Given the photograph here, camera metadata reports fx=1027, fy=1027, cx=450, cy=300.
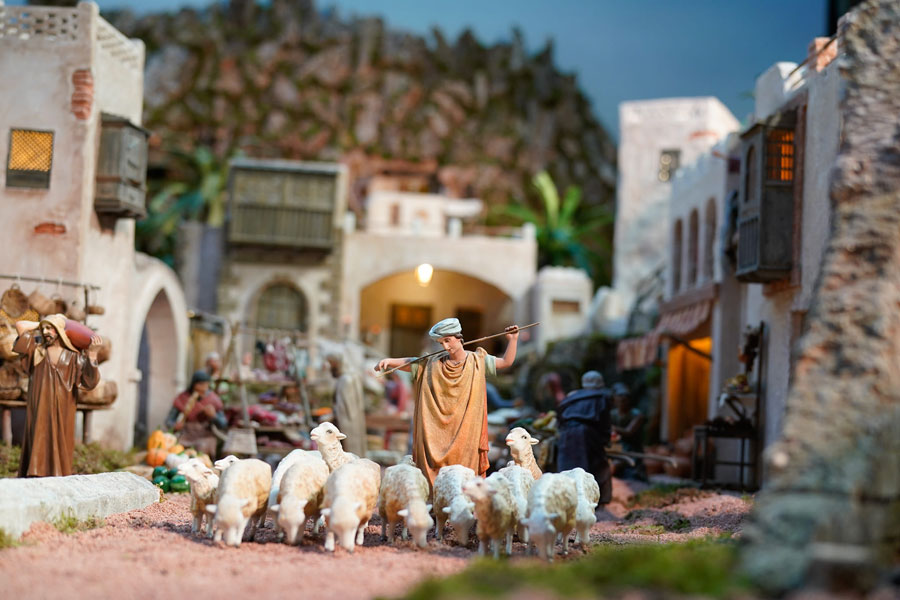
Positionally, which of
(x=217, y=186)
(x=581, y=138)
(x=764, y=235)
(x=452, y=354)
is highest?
(x=581, y=138)

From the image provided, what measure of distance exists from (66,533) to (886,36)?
7.75m

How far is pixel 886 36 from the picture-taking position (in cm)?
765

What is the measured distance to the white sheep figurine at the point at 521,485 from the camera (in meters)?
8.87

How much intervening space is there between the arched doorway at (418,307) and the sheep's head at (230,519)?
28.1 m

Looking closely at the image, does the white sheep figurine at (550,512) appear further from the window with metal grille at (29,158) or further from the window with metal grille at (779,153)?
the window with metal grille at (29,158)

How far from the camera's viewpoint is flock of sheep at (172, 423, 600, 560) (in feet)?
27.1

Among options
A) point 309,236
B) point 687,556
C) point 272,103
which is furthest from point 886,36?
point 272,103

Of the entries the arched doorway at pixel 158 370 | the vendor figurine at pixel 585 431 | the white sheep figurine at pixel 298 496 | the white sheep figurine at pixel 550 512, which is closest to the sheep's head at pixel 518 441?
the white sheep figurine at pixel 550 512

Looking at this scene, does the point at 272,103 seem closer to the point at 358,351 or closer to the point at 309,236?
the point at 309,236

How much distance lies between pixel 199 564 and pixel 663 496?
8.25 m

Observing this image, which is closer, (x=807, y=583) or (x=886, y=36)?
(x=807, y=583)

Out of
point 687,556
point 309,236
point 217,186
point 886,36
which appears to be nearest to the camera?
point 687,556

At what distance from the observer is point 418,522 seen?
8.56 meters

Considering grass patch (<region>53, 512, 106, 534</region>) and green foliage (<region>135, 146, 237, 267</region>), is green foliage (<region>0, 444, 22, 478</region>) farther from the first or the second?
green foliage (<region>135, 146, 237, 267</region>)
